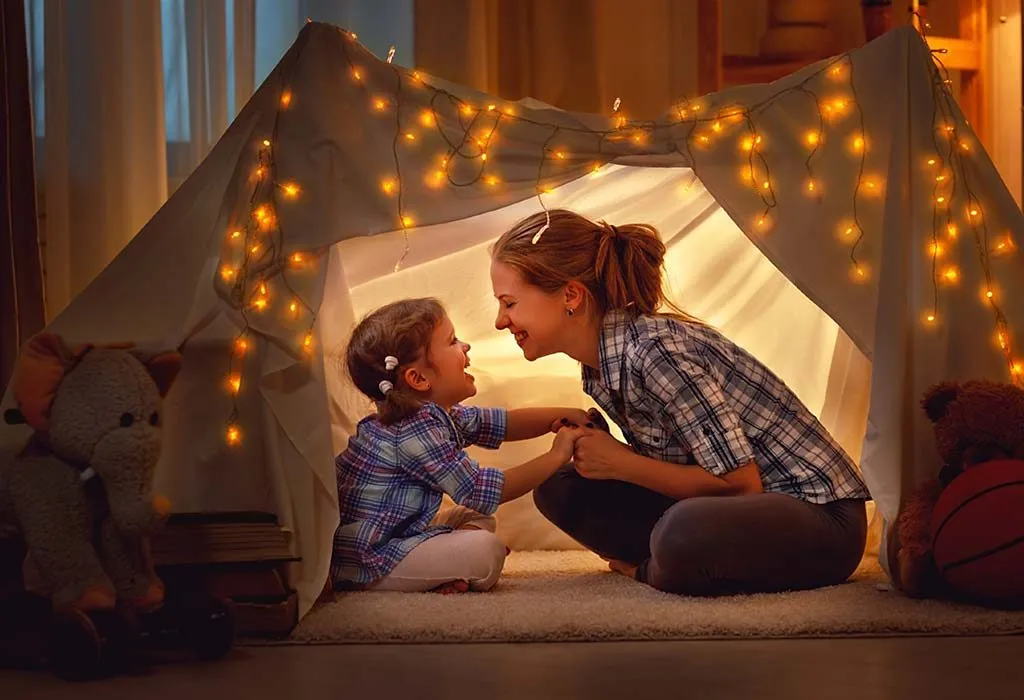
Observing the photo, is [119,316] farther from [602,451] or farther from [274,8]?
[274,8]

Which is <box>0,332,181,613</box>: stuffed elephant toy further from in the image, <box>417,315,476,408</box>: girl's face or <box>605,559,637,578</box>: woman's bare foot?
<box>605,559,637,578</box>: woman's bare foot

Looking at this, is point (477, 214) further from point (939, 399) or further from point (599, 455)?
point (939, 399)

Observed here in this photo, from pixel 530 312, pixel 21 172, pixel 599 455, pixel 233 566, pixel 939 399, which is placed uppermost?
pixel 21 172

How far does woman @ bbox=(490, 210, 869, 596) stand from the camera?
2199 millimetres

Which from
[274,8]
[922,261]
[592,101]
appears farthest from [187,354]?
[592,101]

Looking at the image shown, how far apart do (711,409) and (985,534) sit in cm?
47

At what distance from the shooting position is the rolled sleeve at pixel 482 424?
2520 mm

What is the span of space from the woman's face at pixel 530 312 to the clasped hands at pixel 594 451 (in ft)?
0.51

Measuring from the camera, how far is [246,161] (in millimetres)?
2213

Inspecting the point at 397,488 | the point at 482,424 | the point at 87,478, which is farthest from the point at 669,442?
the point at 87,478

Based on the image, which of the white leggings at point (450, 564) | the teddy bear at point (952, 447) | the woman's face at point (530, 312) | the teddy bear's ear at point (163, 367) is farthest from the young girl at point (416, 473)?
the teddy bear at point (952, 447)

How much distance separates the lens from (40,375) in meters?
1.89

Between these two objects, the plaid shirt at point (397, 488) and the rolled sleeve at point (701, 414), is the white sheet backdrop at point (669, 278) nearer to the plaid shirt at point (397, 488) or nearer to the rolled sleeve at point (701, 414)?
the plaid shirt at point (397, 488)

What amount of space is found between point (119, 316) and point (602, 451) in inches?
33.0
